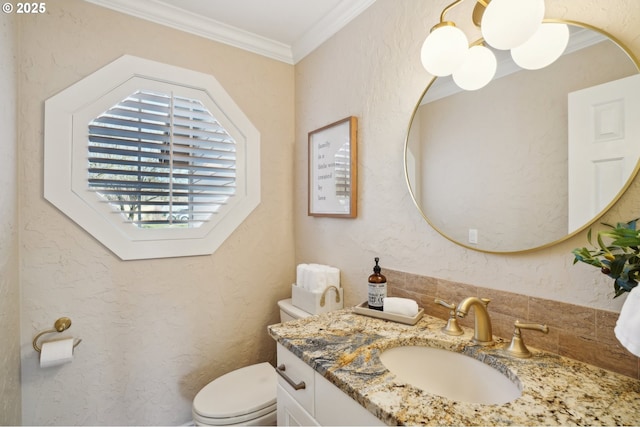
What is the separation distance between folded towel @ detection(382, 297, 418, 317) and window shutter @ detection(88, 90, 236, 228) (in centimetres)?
113

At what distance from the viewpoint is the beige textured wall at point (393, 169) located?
2.86ft

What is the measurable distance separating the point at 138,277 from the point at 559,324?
1797 mm

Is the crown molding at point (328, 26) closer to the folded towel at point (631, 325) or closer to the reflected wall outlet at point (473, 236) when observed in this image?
the reflected wall outlet at point (473, 236)

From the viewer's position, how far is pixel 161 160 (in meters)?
1.65

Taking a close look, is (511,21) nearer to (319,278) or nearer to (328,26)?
(328,26)

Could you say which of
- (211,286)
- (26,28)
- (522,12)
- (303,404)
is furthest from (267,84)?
(303,404)

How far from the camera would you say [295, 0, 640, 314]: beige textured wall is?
0.87m

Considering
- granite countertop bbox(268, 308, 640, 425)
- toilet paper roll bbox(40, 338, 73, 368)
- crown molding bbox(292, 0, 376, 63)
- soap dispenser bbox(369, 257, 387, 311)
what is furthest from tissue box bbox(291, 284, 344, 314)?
crown molding bbox(292, 0, 376, 63)

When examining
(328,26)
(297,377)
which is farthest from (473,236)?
(328,26)

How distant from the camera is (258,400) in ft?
4.65

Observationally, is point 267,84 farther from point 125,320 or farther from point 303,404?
point 303,404

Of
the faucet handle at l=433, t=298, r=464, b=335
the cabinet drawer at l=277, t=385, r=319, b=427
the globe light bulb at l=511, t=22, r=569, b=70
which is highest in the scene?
the globe light bulb at l=511, t=22, r=569, b=70

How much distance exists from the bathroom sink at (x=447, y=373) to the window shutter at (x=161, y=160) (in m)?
1.28

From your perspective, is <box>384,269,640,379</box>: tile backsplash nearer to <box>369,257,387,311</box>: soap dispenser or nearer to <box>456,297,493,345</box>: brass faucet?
<box>456,297,493,345</box>: brass faucet
